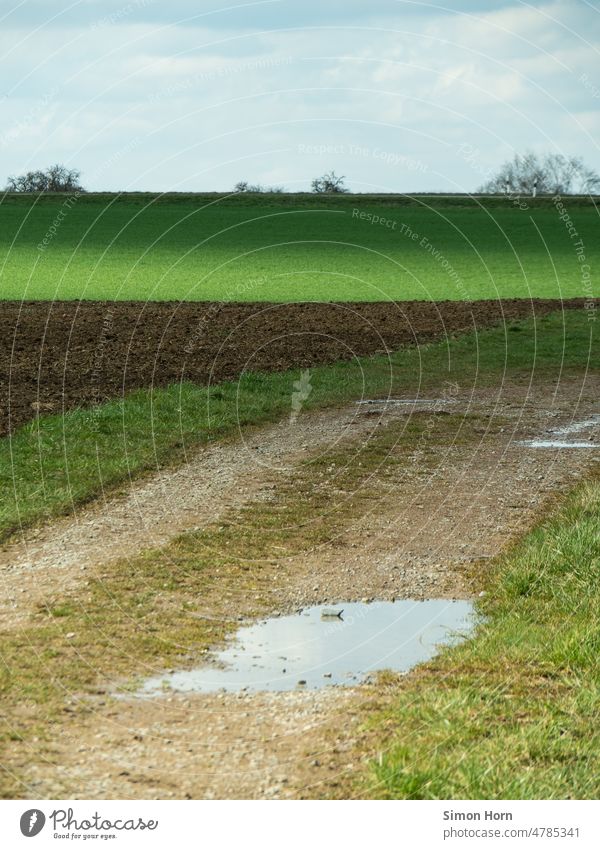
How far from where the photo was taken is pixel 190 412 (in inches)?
596

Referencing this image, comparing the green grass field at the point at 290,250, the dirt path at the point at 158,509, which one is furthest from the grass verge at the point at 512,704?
the green grass field at the point at 290,250

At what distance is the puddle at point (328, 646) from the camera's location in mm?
7020

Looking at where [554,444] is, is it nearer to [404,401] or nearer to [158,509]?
[404,401]

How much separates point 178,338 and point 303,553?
12.5m

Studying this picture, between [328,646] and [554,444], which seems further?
[554,444]

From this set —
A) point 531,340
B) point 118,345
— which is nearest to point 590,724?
point 118,345

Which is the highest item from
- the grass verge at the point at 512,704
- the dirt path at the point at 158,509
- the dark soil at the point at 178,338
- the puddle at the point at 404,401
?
the dark soil at the point at 178,338

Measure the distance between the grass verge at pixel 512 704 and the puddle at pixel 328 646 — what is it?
0.85 feet

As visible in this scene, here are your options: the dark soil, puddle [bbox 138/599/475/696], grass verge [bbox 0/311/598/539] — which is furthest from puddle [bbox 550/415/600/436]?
puddle [bbox 138/599/475/696]

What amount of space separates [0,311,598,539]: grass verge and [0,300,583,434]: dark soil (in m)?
0.66

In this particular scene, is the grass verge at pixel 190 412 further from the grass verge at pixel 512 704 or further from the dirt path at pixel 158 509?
the grass verge at pixel 512 704

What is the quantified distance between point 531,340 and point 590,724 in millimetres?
17652


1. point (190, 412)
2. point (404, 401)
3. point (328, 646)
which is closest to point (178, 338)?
point (404, 401)

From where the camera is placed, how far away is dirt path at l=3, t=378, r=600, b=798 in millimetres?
5715
